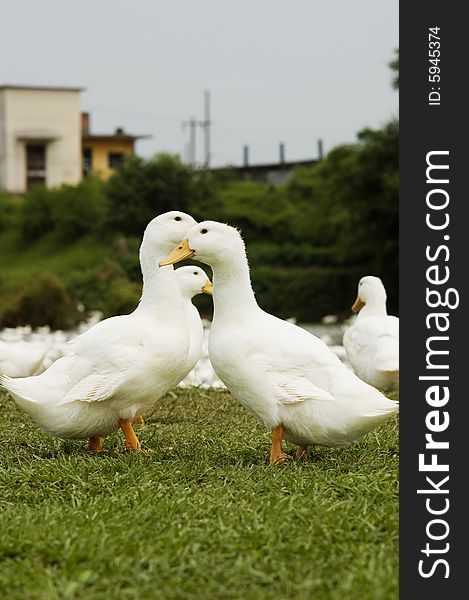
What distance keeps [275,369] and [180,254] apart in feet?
3.25

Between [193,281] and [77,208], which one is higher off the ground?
[77,208]

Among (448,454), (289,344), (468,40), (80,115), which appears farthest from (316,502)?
(80,115)

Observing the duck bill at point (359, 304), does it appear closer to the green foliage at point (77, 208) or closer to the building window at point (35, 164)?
the green foliage at point (77, 208)

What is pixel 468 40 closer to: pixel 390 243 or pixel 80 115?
pixel 390 243

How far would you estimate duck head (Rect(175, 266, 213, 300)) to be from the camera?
9398mm

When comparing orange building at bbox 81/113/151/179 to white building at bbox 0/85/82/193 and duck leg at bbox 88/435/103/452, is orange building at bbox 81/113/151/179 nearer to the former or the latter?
white building at bbox 0/85/82/193

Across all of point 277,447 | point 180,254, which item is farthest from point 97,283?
point 277,447

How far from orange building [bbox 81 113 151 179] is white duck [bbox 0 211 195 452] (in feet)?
186

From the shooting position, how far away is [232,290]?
21.4ft

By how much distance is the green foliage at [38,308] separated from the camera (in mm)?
26281

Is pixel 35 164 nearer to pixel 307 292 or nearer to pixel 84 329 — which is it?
pixel 307 292

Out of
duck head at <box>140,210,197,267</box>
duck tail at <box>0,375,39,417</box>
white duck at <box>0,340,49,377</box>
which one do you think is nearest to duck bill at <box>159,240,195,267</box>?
duck head at <box>140,210,197,267</box>

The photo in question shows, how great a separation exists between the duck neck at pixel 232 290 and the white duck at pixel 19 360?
167 inches

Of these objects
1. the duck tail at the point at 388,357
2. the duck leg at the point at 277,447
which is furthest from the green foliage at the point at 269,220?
the duck leg at the point at 277,447
